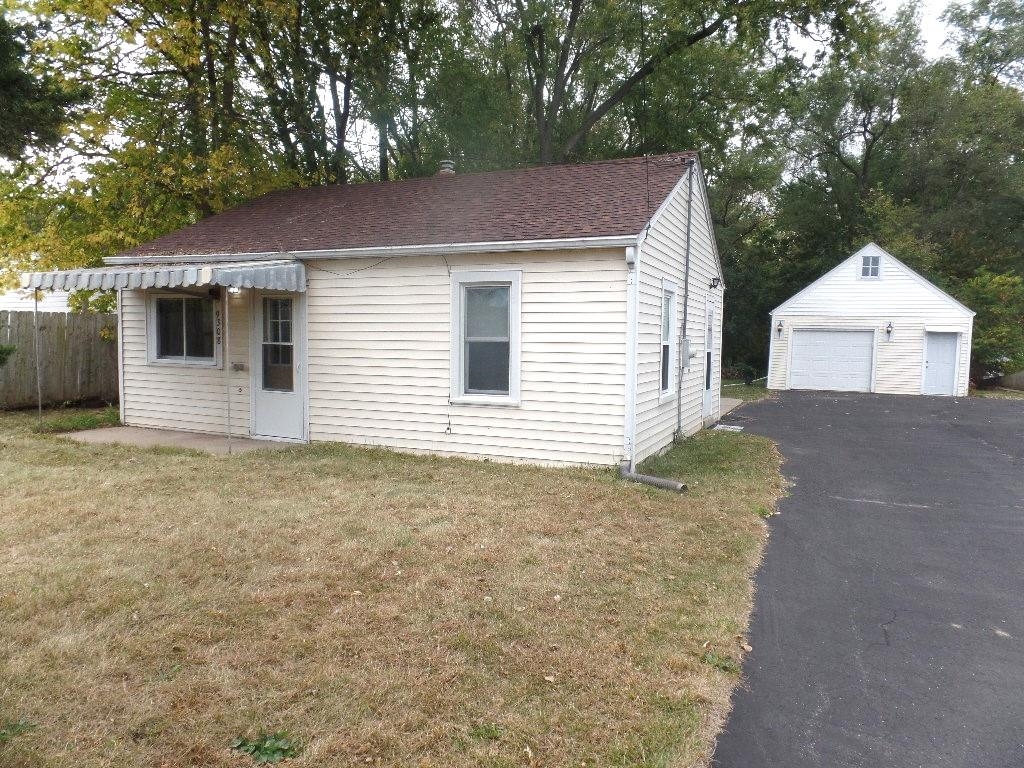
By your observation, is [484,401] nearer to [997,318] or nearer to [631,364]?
[631,364]

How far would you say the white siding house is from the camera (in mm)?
7840

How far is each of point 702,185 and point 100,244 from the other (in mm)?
11947

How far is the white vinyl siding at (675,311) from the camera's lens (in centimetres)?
818

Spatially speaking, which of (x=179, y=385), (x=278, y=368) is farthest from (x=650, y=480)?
(x=179, y=385)

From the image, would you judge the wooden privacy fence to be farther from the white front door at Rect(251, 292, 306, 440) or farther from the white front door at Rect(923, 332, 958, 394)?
the white front door at Rect(923, 332, 958, 394)

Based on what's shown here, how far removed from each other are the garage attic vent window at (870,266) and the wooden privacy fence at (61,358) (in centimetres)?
2176

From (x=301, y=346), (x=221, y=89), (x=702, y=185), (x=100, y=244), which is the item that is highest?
(x=221, y=89)

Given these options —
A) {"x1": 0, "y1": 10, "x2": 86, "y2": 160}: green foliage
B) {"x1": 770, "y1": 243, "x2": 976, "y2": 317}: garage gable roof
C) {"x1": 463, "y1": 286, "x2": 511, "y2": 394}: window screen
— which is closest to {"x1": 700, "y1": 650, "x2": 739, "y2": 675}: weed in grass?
{"x1": 463, "y1": 286, "x2": 511, "y2": 394}: window screen

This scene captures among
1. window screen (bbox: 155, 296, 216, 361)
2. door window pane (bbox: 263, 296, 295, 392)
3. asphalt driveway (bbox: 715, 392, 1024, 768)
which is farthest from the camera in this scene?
window screen (bbox: 155, 296, 216, 361)

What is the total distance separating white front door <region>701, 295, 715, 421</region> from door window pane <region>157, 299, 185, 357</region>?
30.1ft

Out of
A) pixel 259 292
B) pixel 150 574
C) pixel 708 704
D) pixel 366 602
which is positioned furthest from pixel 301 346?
pixel 708 704

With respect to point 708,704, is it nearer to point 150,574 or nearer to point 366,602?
point 366,602

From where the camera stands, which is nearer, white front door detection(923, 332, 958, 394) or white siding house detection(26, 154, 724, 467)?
white siding house detection(26, 154, 724, 467)

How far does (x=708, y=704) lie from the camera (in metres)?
3.11
